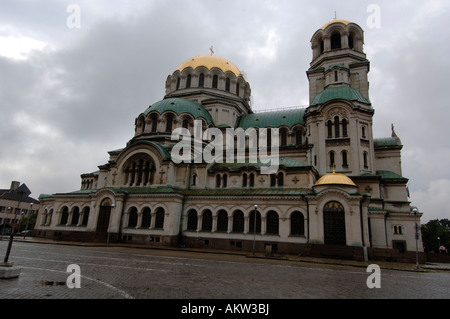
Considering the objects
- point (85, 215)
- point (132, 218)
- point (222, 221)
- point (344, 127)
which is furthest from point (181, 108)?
point (344, 127)

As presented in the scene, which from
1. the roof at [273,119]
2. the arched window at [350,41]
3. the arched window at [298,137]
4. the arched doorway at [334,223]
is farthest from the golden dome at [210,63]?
the arched doorway at [334,223]

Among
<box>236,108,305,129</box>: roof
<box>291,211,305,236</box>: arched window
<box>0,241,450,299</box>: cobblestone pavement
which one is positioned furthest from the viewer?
<box>236,108,305,129</box>: roof

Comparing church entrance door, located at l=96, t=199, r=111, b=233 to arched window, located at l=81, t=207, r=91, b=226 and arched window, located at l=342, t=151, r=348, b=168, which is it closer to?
arched window, located at l=81, t=207, r=91, b=226

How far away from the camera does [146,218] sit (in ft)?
109

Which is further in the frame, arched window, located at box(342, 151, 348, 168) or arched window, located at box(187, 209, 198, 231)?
arched window, located at box(342, 151, 348, 168)

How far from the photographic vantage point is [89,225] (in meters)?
34.7

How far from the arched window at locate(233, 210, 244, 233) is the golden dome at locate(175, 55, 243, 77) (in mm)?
26963

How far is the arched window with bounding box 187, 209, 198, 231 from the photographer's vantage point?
1277 inches

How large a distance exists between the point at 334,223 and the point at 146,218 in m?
20.3

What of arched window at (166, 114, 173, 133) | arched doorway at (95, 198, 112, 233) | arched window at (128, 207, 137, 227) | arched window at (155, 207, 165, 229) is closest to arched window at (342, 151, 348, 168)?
arched window at (155, 207, 165, 229)

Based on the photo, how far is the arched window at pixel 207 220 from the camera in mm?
31744

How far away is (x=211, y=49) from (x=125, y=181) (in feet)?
96.7
